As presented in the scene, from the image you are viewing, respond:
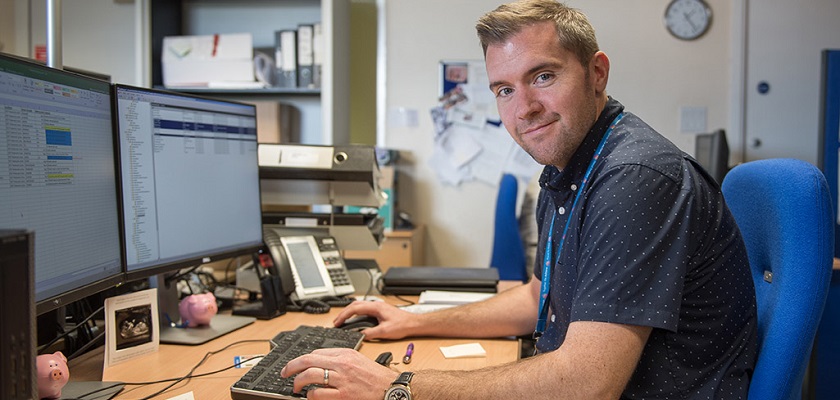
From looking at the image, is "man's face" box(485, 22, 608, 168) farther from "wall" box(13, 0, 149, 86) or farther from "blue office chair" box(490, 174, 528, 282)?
"wall" box(13, 0, 149, 86)

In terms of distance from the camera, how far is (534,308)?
150 centimetres

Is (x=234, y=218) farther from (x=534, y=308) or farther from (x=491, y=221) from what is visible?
(x=491, y=221)

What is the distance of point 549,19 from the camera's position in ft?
3.80

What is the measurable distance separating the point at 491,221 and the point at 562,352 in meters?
3.07

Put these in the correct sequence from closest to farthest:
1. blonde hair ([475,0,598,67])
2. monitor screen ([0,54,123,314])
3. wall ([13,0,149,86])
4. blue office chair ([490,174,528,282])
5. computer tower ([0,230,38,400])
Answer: computer tower ([0,230,38,400])
monitor screen ([0,54,123,314])
blonde hair ([475,0,598,67])
blue office chair ([490,174,528,282])
wall ([13,0,149,86])

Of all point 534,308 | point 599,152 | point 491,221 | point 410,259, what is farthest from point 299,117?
point 599,152

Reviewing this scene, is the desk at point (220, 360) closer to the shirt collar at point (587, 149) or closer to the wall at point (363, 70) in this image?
the shirt collar at point (587, 149)

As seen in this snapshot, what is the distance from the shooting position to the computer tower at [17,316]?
22.9 inches

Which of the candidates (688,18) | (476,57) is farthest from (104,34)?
(688,18)

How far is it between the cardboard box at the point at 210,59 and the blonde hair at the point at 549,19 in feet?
8.58

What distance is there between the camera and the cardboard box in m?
3.54

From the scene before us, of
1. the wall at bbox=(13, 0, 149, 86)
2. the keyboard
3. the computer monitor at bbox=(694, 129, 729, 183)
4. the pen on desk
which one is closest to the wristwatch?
the keyboard

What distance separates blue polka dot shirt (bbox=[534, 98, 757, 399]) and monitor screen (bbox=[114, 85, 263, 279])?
2.56ft

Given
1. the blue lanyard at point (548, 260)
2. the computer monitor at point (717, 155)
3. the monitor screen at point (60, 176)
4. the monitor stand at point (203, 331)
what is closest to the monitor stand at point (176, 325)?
the monitor stand at point (203, 331)
